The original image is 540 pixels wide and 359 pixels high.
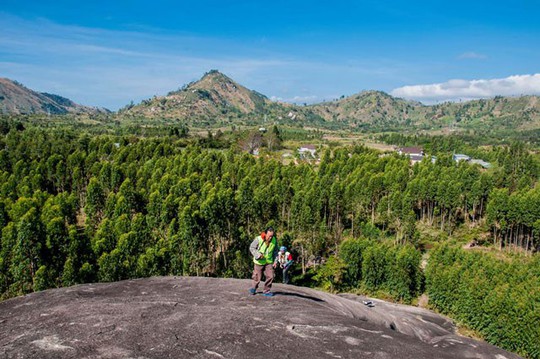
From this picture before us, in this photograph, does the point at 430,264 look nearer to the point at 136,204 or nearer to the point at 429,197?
the point at 429,197

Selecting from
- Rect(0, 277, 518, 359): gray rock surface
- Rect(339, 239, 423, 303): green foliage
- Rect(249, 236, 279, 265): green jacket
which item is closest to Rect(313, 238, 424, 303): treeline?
Rect(339, 239, 423, 303): green foliage

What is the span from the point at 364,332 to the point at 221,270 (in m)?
45.4

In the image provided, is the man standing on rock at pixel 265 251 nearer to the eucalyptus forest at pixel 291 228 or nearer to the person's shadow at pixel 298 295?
the person's shadow at pixel 298 295

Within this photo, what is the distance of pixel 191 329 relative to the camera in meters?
14.0

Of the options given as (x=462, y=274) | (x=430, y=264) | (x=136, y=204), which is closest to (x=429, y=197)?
(x=430, y=264)

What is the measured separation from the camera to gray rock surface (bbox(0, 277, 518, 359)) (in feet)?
41.4

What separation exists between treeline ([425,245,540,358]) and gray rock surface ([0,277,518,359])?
87.1ft

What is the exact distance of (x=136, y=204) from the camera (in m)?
67.9

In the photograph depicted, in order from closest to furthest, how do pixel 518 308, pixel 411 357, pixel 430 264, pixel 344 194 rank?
pixel 411 357, pixel 518 308, pixel 430 264, pixel 344 194

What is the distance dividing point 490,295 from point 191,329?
3923 centimetres

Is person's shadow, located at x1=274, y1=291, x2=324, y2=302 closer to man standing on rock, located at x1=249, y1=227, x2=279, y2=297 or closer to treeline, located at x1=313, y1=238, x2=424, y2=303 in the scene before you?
man standing on rock, located at x1=249, y1=227, x2=279, y2=297

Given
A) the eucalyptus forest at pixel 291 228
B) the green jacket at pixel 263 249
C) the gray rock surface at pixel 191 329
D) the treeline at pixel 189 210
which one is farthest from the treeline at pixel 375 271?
the green jacket at pixel 263 249

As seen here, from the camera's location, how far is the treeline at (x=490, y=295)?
3700cm

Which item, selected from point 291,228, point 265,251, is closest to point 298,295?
point 265,251
